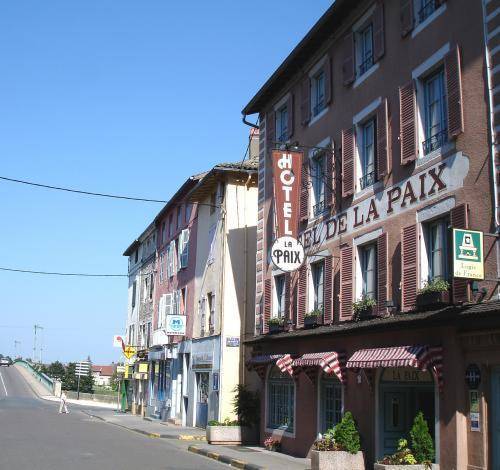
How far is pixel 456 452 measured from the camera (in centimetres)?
1266

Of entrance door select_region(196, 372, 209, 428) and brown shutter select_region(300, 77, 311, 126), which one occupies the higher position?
brown shutter select_region(300, 77, 311, 126)

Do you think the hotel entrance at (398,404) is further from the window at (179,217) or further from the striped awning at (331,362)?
the window at (179,217)

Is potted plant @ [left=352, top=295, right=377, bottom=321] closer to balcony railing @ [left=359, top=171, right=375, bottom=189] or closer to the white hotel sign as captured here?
the white hotel sign

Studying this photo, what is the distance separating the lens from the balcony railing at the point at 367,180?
55.7ft

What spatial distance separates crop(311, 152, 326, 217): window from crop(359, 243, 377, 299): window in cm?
261

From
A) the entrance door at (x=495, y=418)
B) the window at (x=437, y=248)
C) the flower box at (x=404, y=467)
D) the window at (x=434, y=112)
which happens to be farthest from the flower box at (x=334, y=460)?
the window at (x=434, y=112)

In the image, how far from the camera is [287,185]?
758 inches

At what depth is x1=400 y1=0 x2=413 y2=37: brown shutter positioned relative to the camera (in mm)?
15633

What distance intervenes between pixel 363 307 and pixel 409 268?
204 centimetres

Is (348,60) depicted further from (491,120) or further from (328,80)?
(491,120)

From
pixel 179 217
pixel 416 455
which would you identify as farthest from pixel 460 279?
pixel 179 217

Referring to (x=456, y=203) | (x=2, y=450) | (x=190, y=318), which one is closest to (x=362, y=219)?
(x=456, y=203)

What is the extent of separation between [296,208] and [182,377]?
1721cm

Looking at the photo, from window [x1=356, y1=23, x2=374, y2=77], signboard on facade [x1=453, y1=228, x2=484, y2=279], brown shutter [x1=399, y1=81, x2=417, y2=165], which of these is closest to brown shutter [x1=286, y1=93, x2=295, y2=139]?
window [x1=356, y1=23, x2=374, y2=77]
